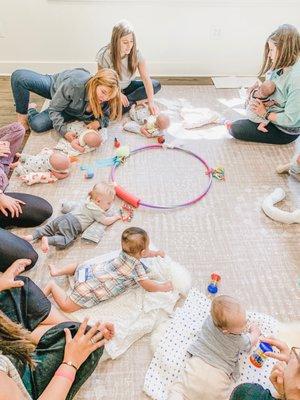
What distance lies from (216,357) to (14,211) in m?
1.07

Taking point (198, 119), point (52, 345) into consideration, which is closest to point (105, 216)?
point (52, 345)

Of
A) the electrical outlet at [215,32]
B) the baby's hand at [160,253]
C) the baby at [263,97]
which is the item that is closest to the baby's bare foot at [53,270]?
the baby's hand at [160,253]

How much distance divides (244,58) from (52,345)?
2729 mm

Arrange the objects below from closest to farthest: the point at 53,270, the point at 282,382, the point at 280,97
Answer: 1. the point at 282,382
2. the point at 53,270
3. the point at 280,97

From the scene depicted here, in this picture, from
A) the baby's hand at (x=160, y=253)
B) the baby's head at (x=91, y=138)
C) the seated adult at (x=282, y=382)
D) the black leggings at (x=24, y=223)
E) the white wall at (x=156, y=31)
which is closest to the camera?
the seated adult at (x=282, y=382)

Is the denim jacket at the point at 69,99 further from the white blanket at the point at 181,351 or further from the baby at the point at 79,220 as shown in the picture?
the white blanket at the point at 181,351

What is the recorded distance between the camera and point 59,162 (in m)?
2.13

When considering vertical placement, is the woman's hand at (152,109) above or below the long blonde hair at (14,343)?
below

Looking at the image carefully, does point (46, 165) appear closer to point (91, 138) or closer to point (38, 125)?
point (91, 138)

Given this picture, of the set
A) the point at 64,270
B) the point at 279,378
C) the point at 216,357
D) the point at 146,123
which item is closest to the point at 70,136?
the point at 146,123

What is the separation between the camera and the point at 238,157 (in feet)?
7.80

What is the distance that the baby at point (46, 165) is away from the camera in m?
2.14

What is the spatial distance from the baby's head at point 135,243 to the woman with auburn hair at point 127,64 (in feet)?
4.21

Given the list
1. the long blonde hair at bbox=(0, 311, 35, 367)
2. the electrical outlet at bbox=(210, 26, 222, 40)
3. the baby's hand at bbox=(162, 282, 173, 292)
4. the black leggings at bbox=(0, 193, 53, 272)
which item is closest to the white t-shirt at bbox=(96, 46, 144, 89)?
the electrical outlet at bbox=(210, 26, 222, 40)
